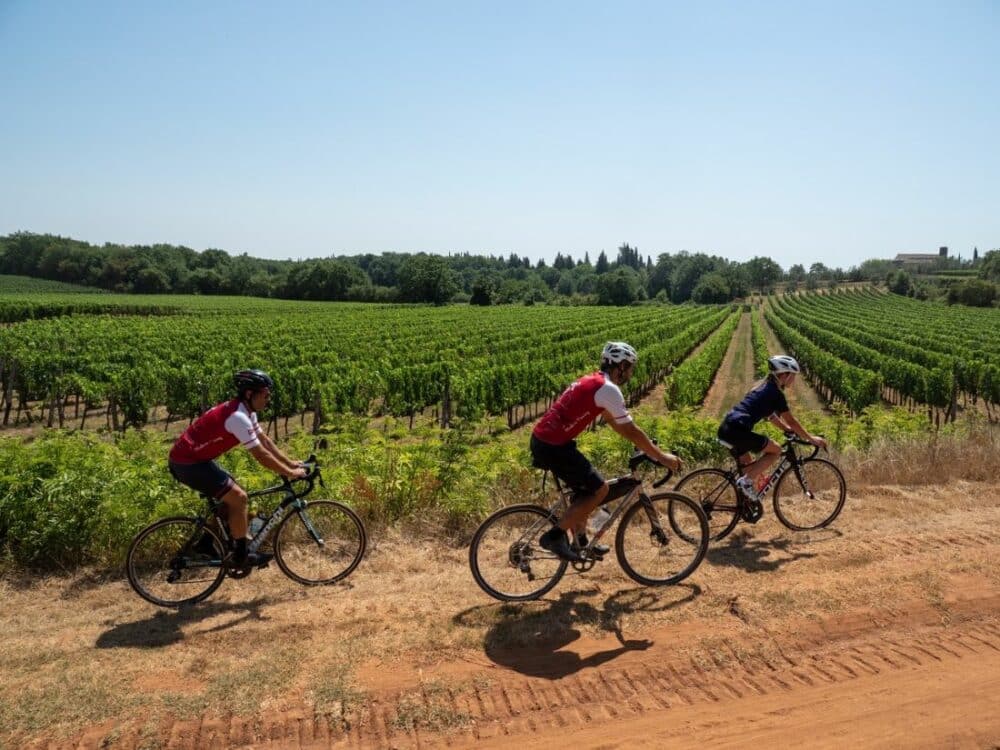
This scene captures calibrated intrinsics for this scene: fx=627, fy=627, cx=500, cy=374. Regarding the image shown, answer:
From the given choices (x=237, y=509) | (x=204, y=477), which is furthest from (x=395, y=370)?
(x=204, y=477)

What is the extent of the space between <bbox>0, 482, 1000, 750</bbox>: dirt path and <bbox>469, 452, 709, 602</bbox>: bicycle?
0.50 ft

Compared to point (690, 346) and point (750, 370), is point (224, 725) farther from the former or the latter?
point (690, 346)

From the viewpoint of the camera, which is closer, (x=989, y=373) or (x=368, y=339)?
(x=989, y=373)

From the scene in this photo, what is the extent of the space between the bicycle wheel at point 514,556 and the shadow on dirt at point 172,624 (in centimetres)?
163

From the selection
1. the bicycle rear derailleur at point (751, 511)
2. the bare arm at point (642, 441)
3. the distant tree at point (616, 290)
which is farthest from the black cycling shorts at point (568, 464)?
the distant tree at point (616, 290)

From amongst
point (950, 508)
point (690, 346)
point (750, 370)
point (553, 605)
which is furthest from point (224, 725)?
point (690, 346)

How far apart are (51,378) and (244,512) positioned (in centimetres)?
2063

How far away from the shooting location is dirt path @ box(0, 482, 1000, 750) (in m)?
3.35

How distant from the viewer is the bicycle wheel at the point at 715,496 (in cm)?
595

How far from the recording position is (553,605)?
4746 millimetres

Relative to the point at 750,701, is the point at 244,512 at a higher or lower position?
higher

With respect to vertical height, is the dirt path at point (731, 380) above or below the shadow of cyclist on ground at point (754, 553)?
below

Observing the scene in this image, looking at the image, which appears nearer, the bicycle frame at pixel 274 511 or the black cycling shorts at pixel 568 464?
the black cycling shorts at pixel 568 464

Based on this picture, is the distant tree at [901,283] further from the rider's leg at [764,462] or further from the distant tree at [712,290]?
the rider's leg at [764,462]
